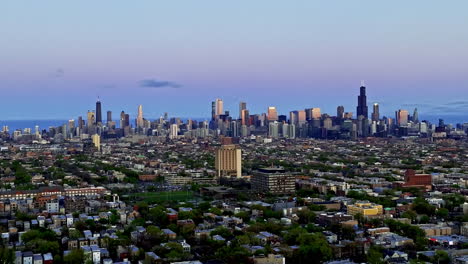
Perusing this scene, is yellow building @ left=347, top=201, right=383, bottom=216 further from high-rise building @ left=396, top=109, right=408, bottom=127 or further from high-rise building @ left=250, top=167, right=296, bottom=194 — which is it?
high-rise building @ left=396, top=109, right=408, bottom=127

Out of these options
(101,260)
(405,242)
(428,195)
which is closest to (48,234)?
(101,260)

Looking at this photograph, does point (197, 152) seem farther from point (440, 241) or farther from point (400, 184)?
point (440, 241)

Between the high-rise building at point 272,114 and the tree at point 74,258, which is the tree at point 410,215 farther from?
the high-rise building at point 272,114

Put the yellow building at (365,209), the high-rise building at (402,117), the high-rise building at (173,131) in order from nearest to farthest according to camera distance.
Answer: the yellow building at (365,209)
the high-rise building at (173,131)
the high-rise building at (402,117)

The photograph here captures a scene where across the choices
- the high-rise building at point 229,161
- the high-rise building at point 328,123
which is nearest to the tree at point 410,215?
the high-rise building at point 229,161

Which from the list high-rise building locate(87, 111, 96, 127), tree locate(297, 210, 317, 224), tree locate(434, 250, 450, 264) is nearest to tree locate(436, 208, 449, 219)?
tree locate(297, 210, 317, 224)

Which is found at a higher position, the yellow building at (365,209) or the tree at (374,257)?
the yellow building at (365,209)
